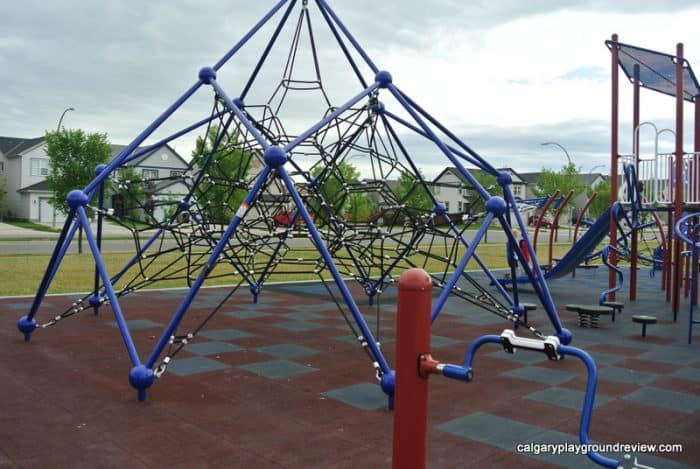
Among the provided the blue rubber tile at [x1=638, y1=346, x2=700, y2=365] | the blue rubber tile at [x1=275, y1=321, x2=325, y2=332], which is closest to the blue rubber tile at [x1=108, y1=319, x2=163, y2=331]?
the blue rubber tile at [x1=275, y1=321, x2=325, y2=332]

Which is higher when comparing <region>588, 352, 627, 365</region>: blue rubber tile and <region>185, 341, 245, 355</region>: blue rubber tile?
<region>185, 341, 245, 355</region>: blue rubber tile

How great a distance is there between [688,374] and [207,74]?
6547mm

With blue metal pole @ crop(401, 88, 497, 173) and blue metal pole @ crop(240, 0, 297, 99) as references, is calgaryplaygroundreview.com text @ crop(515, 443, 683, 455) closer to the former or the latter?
blue metal pole @ crop(401, 88, 497, 173)

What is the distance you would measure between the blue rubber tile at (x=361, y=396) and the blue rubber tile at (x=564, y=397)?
1.43m

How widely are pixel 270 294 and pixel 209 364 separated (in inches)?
250

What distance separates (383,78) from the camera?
7.65 m

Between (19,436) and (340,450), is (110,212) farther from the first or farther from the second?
(340,450)

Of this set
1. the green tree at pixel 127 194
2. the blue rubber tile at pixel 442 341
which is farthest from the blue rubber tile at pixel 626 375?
the green tree at pixel 127 194

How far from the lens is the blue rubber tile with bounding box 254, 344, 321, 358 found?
782 centimetres

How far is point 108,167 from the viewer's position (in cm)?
787

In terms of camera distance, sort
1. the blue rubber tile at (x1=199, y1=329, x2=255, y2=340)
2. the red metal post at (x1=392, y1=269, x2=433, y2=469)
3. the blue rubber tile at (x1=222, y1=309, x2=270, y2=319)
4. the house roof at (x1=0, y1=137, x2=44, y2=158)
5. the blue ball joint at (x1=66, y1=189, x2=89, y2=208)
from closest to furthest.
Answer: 1. the red metal post at (x1=392, y1=269, x2=433, y2=469)
2. the blue ball joint at (x1=66, y1=189, x2=89, y2=208)
3. the blue rubber tile at (x1=199, y1=329, x2=255, y2=340)
4. the blue rubber tile at (x1=222, y1=309, x2=270, y2=319)
5. the house roof at (x1=0, y1=137, x2=44, y2=158)

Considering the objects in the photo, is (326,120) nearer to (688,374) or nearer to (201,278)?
(201,278)

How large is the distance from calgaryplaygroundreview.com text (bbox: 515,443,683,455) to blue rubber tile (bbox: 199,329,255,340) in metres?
4.99

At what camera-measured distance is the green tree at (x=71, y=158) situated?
23.6 meters
